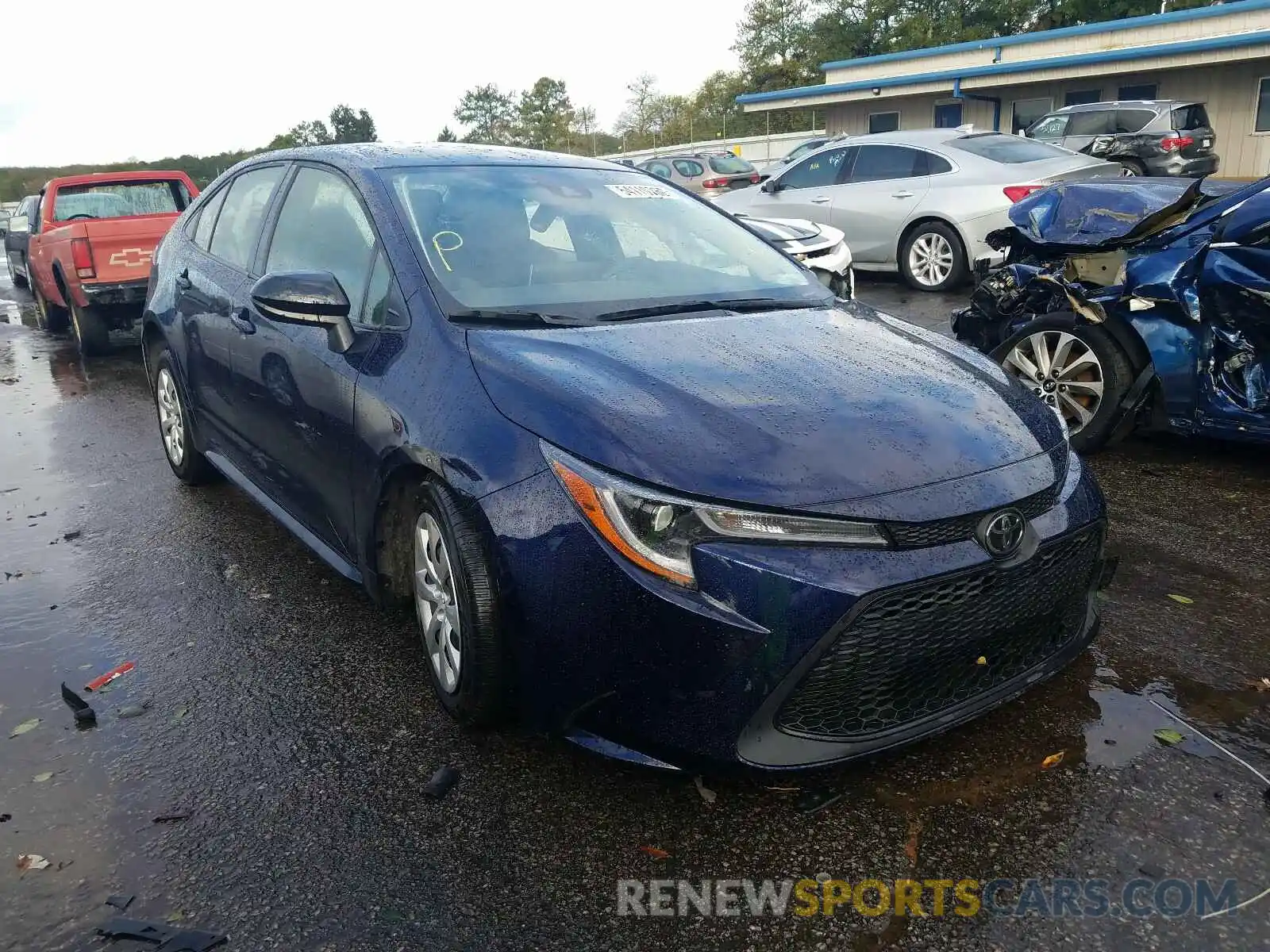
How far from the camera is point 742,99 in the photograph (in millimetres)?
34188

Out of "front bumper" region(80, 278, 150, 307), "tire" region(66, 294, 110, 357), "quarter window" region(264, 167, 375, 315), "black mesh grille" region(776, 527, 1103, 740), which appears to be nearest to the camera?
"black mesh grille" region(776, 527, 1103, 740)

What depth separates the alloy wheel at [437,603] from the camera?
9.36 ft

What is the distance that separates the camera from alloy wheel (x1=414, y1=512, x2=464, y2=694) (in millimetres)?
2852

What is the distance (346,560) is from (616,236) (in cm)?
150

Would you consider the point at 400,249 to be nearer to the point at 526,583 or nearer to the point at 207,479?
the point at 526,583

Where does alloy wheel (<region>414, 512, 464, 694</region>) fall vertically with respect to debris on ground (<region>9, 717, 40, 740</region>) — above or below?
above

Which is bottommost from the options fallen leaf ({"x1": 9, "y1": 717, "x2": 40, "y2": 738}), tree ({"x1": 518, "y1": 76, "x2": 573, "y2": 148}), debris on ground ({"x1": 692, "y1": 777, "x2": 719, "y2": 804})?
debris on ground ({"x1": 692, "y1": 777, "x2": 719, "y2": 804})

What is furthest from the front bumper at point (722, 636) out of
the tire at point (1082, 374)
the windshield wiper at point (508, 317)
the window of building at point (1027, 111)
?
the window of building at point (1027, 111)

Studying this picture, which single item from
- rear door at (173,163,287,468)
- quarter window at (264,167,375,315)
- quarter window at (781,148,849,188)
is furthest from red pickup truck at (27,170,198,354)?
quarter window at (781,148,849,188)

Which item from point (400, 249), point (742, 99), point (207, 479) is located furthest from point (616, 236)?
point (742, 99)

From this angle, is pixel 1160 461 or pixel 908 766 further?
pixel 1160 461

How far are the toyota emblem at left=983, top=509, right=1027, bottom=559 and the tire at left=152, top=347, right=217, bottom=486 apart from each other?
396cm

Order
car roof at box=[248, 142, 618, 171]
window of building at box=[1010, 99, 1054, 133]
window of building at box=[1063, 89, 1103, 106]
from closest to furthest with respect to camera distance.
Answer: car roof at box=[248, 142, 618, 171]
window of building at box=[1063, 89, 1103, 106]
window of building at box=[1010, 99, 1054, 133]

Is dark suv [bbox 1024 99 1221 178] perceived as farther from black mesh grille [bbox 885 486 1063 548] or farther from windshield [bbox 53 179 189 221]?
black mesh grille [bbox 885 486 1063 548]
